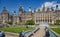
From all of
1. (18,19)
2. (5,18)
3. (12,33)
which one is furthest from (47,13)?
(12,33)

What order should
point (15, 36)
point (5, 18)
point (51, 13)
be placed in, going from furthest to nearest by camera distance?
point (51, 13) < point (5, 18) < point (15, 36)

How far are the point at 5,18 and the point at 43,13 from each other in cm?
283

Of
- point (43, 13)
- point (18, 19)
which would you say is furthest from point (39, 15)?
point (18, 19)

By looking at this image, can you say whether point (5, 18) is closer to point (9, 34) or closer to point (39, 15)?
point (39, 15)

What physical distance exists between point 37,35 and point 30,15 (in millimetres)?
9238

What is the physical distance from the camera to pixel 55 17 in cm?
1383

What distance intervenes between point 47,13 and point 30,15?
1262mm

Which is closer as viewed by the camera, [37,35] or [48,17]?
[37,35]

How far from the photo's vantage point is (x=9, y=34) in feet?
18.7

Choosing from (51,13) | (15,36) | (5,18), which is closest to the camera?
(15,36)

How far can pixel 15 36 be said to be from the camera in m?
5.41

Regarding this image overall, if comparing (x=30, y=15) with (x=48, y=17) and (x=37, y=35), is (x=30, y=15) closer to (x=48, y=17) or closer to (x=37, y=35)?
(x=48, y=17)

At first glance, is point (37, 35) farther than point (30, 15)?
No

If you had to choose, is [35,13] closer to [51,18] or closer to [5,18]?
[51,18]
